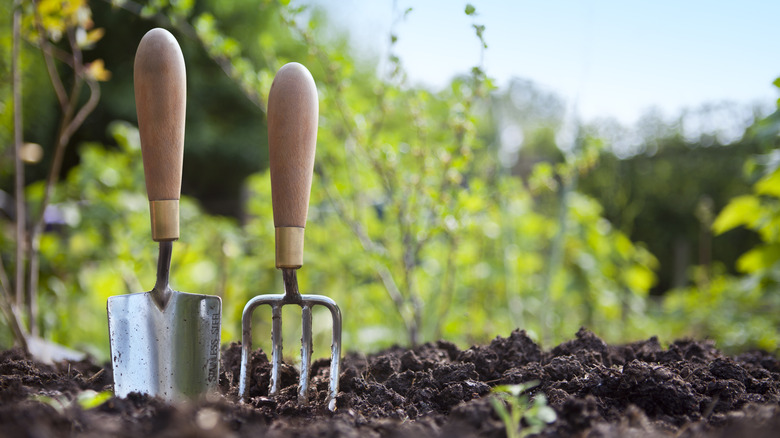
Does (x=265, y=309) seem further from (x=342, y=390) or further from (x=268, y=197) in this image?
(x=342, y=390)

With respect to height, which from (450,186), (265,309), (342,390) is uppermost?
(450,186)

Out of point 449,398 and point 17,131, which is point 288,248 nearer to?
point 449,398

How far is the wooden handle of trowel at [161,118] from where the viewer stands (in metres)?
1.13

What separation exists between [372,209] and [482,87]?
1.56 metres

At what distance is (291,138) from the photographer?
1128mm

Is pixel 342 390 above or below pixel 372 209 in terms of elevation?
below

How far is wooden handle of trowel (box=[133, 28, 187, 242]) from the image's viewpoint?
1.13 metres

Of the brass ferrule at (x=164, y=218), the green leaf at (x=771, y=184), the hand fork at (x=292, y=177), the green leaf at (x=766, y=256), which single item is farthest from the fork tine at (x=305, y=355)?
the green leaf at (x=766, y=256)

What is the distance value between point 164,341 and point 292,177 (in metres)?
0.46

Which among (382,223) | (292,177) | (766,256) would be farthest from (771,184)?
(292,177)

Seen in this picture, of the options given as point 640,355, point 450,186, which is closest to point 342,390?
point 640,355

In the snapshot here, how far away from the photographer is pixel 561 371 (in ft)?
Answer: 3.71

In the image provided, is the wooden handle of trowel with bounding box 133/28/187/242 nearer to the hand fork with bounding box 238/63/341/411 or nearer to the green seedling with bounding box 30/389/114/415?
the hand fork with bounding box 238/63/341/411

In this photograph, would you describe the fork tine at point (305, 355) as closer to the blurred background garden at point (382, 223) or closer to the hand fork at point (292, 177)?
the hand fork at point (292, 177)
